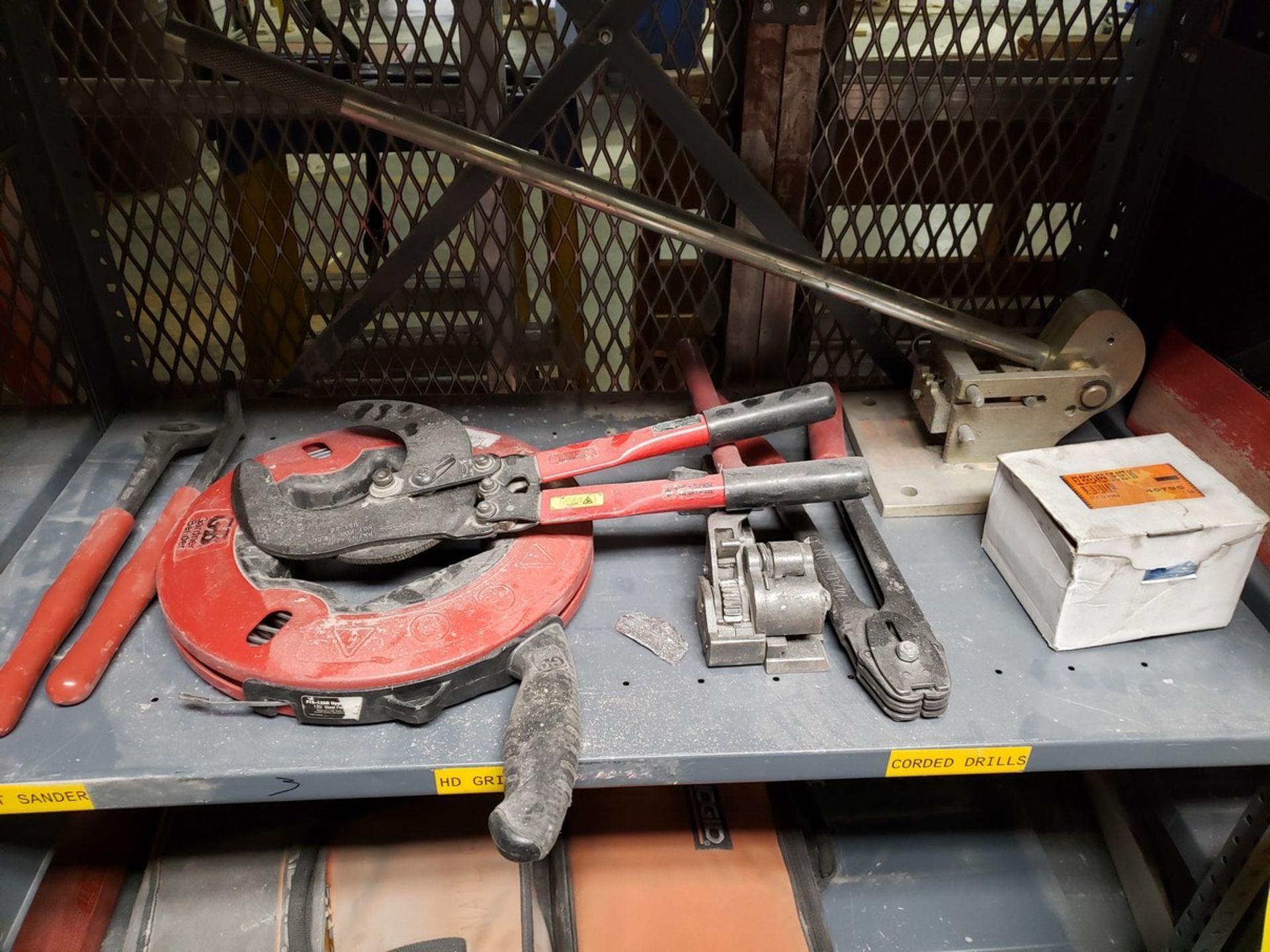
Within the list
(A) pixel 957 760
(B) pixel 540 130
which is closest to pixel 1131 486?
(A) pixel 957 760

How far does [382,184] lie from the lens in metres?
1.24

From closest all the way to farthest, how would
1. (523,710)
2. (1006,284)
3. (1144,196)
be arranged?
(523,710), (1144,196), (1006,284)

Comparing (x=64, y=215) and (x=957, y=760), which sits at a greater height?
(x=64, y=215)

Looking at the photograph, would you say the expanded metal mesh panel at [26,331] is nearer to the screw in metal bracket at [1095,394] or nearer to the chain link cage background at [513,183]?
the chain link cage background at [513,183]

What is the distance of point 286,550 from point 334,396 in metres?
0.44

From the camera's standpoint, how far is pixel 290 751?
0.84 m

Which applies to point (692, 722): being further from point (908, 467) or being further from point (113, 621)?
point (113, 621)

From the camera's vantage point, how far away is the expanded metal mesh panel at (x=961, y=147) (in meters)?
1.11

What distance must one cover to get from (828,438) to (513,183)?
0.54m

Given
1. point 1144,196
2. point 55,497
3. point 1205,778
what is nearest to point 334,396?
point 55,497

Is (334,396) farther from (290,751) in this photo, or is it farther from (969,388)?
(969,388)

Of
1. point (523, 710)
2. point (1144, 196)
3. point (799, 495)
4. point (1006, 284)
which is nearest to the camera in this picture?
point (523, 710)

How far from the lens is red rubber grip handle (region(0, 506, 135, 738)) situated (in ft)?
2.83

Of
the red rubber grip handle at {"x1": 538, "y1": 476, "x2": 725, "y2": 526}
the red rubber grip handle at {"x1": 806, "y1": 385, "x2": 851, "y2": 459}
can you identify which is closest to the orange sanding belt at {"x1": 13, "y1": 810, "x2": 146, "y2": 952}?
the red rubber grip handle at {"x1": 538, "y1": 476, "x2": 725, "y2": 526}
